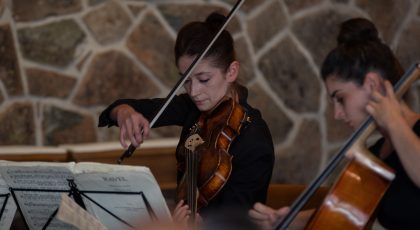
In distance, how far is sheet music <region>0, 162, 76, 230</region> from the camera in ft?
5.77

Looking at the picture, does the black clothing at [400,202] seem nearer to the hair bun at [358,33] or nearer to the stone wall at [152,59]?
the hair bun at [358,33]

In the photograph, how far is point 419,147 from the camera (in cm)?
150

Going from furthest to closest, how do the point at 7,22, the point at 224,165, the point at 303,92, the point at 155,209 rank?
the point at 303,92 → the point at 7,22 → the point at 224,165 → the point at 155,209

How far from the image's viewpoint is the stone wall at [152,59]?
3.13 meters

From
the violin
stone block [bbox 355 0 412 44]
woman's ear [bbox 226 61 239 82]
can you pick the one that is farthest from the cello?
stone block [bbox 355 0 412 44]

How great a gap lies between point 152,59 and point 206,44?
1166 mm

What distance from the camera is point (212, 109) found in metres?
2.16

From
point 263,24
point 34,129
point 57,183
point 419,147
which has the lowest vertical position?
point 419,147

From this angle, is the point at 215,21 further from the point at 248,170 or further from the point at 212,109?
the point at 248,170

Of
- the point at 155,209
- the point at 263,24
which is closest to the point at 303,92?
the point at 263,24

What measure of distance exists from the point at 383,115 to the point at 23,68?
2.01 m

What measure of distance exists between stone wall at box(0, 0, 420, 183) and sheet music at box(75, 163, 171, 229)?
4.70 ft

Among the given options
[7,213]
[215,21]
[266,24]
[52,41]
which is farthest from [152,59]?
[7,213]

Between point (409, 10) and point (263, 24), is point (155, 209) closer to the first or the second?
point (263, 24)
